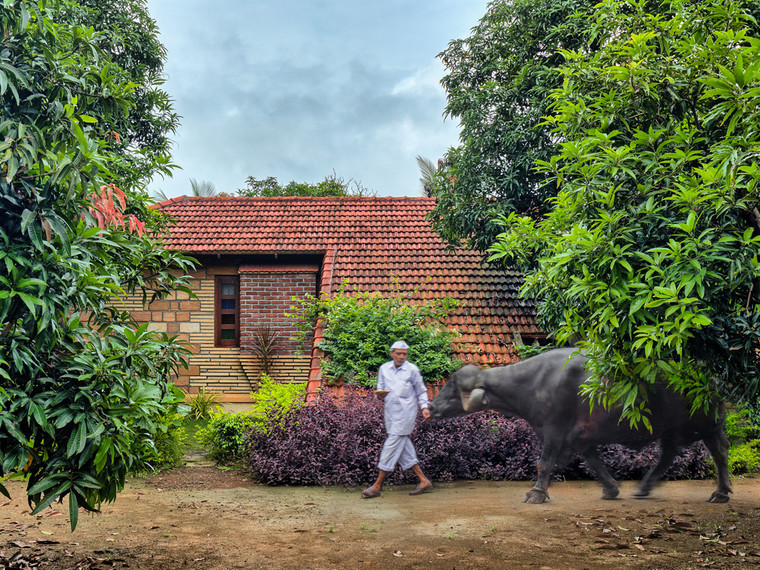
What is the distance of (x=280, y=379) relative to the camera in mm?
14828

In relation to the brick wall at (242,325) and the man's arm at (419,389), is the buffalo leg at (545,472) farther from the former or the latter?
the brick wall at (242,325)

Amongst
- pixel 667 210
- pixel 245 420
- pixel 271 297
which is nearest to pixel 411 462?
pixel 245 420

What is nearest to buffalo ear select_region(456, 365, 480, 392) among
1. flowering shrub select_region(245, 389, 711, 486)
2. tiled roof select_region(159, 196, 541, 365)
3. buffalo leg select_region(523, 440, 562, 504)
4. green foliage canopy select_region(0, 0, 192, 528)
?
flowering shrub select_region(245, 389, 711, 486)

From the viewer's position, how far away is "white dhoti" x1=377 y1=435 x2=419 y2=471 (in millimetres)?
7883

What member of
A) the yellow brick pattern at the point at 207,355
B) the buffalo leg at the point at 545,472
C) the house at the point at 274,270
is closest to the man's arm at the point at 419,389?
the buffalo leg at the point at 545,472

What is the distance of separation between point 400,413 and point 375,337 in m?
2.68

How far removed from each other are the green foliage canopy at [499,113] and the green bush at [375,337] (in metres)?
2.10

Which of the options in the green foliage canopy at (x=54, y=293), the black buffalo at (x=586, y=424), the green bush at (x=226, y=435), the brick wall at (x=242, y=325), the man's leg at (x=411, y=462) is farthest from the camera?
the brick wall at (x=242, y=325)

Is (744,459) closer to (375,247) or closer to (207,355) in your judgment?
(375,247)

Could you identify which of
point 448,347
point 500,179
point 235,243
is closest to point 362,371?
point 448,347

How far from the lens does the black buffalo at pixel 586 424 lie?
764 cm

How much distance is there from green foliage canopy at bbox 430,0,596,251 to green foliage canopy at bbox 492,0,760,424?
5286 millimetres

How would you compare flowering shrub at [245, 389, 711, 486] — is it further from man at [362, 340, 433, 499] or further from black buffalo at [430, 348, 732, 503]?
black buffalo at [430, 348, 732, 503]

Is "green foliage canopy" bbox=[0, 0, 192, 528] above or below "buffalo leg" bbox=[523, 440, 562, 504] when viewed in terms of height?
above
